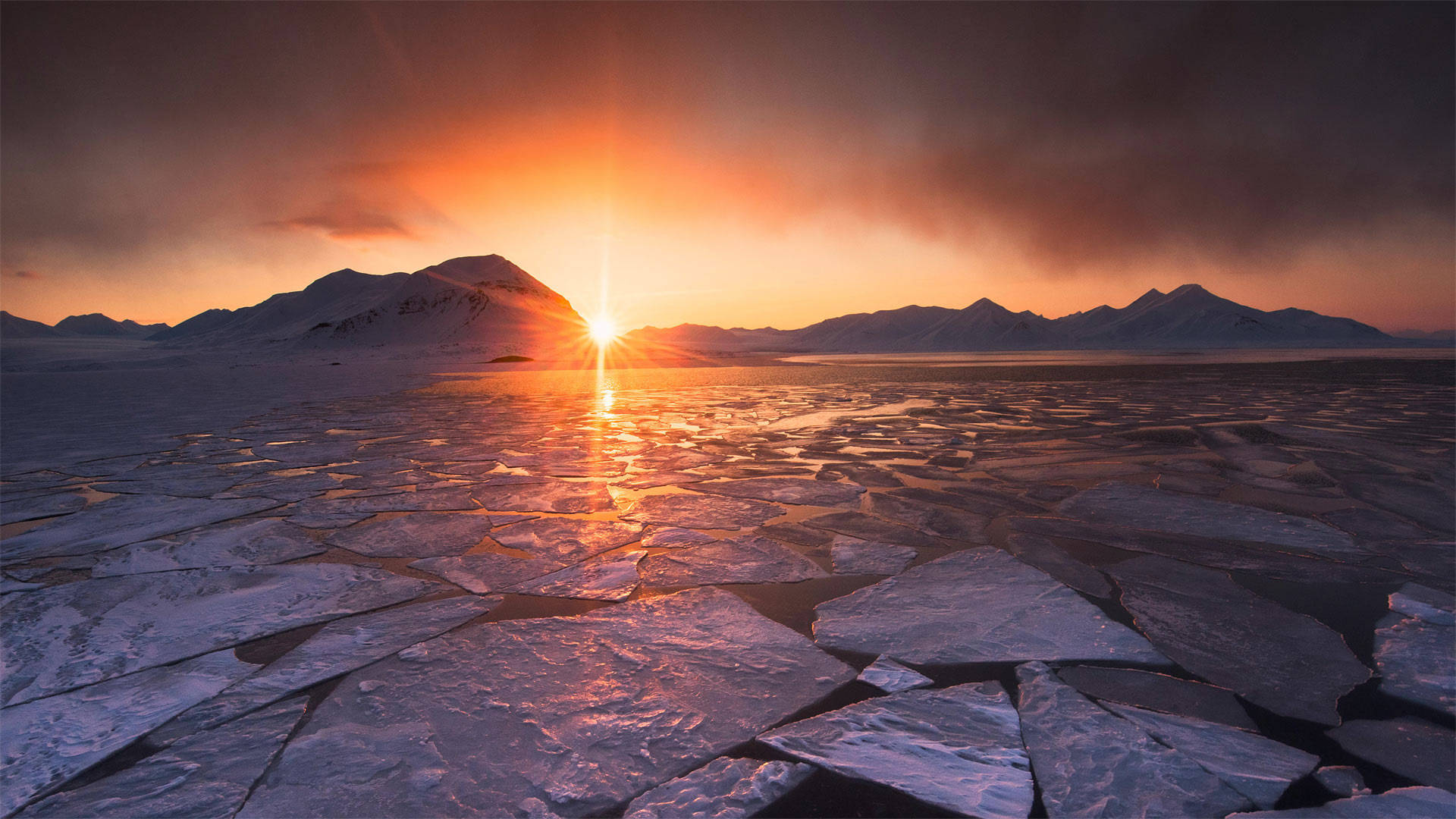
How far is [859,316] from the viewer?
189000 mm

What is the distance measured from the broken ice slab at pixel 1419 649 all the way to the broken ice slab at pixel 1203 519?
610 millimetres

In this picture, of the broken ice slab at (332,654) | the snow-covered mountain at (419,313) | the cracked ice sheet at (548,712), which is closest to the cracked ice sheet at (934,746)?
the cracked ice sheet at (548,712)

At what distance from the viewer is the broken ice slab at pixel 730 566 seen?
2.89 meters

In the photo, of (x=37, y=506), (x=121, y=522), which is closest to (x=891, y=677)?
(x=121, y=522)

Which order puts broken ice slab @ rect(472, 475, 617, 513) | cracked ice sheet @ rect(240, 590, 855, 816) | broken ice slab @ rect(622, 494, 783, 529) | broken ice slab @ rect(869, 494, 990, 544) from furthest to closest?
1. broken ice slab @ rect(472, 475, 617, 513)
2. broken ice slab @ rect(622, 494, 783, 529)
3. broken ice slab @ rect(869, 494, 990, 544)
4. cracked ice sheet @ rect(240, 590, 855, 816)

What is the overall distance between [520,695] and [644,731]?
46 centimetres

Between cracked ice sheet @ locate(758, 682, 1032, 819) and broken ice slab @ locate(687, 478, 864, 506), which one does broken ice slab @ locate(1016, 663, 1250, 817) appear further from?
broken ice slab @ locate(687, 478, 864, 506)

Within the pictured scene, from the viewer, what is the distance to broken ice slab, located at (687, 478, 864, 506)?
4.25m

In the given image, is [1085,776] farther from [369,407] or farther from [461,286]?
[461,286]

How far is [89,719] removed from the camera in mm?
1876

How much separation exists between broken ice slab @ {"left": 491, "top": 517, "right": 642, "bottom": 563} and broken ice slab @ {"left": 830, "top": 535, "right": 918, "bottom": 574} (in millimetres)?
1178

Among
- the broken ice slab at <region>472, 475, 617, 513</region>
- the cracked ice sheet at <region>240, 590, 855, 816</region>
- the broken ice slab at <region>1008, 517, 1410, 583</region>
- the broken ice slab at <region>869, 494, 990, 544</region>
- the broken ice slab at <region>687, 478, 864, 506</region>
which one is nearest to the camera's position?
the cracked ice sheet at <region>240, 590, 855, 816</region>

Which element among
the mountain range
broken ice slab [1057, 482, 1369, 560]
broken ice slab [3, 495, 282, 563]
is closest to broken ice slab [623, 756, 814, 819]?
broken ice slab [1057, 482, 1369, 560]

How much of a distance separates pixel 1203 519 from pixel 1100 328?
17993 cm
